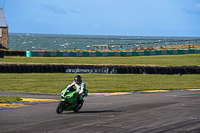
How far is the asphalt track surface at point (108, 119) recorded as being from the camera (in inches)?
342

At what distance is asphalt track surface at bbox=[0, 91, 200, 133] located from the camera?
8.68 metres

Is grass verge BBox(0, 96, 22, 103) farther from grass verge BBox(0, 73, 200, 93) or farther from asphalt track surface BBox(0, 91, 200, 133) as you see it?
grass verge BBox(0, 73, 200, 93)

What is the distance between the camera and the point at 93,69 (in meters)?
29.9

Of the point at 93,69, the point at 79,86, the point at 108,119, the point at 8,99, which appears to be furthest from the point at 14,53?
the point at 108,119

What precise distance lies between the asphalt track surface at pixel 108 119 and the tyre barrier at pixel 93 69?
1495cm

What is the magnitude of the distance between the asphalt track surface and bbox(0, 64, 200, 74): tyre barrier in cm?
1495

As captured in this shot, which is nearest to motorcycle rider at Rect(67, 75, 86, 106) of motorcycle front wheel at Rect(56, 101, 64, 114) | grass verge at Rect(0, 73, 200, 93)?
motorcycle front wheel at Rect(56, 101, 64, 114)

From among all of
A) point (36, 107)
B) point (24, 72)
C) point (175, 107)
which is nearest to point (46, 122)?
point (36, 107)

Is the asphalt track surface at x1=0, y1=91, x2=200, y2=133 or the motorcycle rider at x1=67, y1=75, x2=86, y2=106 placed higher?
the motorcycle rider at x1=67, y1=75, x2=86, y2=106

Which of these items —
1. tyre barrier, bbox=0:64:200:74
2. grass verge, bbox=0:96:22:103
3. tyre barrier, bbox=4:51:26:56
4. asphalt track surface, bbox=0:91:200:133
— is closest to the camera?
asphalt track surface, bbox=0:91:200:133

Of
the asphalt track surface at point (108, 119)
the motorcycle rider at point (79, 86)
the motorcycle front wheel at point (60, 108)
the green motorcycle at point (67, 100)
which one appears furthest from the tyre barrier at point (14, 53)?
the motorcycle front wheel at point (60, 108)

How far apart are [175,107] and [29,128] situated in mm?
5966

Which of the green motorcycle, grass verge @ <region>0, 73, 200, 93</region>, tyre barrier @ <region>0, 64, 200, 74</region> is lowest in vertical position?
grass verge @ <region>0, 73, 200, 93</region>

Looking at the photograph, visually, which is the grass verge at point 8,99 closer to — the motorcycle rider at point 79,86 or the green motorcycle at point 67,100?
the motorcycle rider at point 79,86
